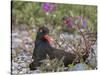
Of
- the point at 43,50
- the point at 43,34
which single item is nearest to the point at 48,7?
the point at 43,34

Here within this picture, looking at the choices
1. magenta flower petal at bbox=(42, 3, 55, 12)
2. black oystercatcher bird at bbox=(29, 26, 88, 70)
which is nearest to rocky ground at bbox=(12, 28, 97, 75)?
black oystercatcher bird at bbox=(29, 26, 88, 70)

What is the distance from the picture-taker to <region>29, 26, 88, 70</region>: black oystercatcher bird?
2.22 metres

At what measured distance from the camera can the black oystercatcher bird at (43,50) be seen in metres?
2.22

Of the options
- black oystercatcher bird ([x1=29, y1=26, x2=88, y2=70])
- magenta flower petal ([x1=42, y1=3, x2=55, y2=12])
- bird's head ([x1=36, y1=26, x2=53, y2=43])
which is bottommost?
black oystercatcher bird ([x1=29, y1=26, x2=88, y2=70])

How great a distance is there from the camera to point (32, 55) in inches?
87.0

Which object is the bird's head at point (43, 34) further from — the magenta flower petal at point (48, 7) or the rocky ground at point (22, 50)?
the magenta flower petal at point (48, 7)

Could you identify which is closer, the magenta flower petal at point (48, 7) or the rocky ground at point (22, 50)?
the rocky ground at point (22, 50)

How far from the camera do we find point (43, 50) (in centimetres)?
225

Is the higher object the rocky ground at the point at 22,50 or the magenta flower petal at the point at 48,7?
the magenta flower petal at the point at 48,7

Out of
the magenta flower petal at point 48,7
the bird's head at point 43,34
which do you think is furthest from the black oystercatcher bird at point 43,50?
the magenta flower petal at point 48,7

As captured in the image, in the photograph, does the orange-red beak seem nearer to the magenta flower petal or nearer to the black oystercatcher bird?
the black oystercatcher bird

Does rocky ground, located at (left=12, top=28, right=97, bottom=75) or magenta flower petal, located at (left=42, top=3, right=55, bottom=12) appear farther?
magenta flower petal, located at (left=42, top=3, right=55, bottom=12)

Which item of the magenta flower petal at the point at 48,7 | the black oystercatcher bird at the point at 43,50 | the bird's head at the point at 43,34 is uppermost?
the magenta flower petal at the point at 48,7

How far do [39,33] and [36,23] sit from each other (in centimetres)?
11
